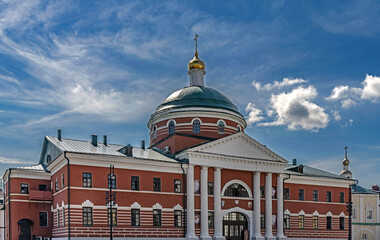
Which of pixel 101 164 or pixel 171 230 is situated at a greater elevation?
pixel 101 164

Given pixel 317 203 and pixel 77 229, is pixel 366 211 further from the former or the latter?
pixel 77 229

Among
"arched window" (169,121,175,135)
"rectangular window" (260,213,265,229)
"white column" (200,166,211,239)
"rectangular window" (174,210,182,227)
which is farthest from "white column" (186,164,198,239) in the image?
"rectangular window" (260,213,265,229)

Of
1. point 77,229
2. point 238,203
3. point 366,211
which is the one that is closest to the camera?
point 77,229

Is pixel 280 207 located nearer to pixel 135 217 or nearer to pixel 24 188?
pixel 135 217

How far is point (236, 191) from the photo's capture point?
4219cm

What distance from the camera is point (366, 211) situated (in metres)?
65.1

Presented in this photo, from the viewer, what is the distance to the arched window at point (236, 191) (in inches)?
1646

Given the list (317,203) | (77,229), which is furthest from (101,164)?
(317,203)

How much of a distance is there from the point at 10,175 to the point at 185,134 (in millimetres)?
16126

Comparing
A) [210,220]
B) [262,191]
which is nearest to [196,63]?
[262,191]

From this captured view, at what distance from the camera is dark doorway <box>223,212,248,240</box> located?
136 ft

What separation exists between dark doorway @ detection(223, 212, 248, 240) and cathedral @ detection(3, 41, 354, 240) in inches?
3.6

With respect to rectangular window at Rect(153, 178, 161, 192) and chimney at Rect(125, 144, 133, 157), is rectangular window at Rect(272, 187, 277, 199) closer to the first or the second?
rectangular window at Rect(153, 178, 161, 192)

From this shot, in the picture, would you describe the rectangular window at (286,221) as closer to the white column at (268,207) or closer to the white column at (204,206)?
the white column at (268,207)
